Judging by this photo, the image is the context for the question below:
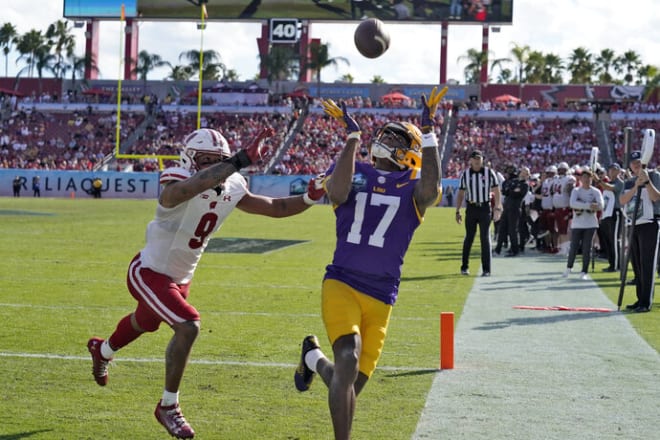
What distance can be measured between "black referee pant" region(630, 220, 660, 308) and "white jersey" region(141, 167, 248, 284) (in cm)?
656

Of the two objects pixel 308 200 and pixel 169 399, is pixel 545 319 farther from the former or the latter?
pixel 169 399

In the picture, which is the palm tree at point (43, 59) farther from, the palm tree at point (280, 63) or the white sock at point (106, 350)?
the white sock at point (106, 350)

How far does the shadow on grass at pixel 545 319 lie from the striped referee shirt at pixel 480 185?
409cm

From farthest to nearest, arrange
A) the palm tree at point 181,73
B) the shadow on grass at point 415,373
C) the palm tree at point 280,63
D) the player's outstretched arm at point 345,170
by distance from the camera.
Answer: the palm tree at point 181,73 < the palm tree at point 280,63 < the shadow on grass at point 415,373 < the player's outstretched arm at point 345,170

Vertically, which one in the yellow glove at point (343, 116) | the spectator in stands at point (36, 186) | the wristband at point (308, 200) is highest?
the yellow glove at point (343, 116)

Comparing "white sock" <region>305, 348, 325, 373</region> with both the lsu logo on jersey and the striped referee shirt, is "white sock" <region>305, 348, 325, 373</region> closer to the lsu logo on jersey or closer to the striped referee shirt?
the lsu logo on jersey

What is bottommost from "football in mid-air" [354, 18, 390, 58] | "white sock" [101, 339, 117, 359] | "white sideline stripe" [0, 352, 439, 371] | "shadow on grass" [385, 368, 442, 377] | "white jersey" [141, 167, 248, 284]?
"white sideline stripe" [0, 352, 439, 371]

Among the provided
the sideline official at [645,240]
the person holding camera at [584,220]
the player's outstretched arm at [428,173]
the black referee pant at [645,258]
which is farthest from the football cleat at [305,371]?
the person holding camera at [584,220]

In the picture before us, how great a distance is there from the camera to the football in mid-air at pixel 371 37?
22.3ft

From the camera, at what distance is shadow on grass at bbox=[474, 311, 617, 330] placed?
945 centimetres

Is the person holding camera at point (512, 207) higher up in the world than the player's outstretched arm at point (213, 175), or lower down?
lower down

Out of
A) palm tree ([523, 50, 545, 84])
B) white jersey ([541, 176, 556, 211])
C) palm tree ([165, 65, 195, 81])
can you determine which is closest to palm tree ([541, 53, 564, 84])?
palm tree ([523, 50, 545, 84])

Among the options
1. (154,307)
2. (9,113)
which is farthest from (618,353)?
(9,113)

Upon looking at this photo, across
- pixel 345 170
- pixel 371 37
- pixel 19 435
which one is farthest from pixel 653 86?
pixel 19 435
